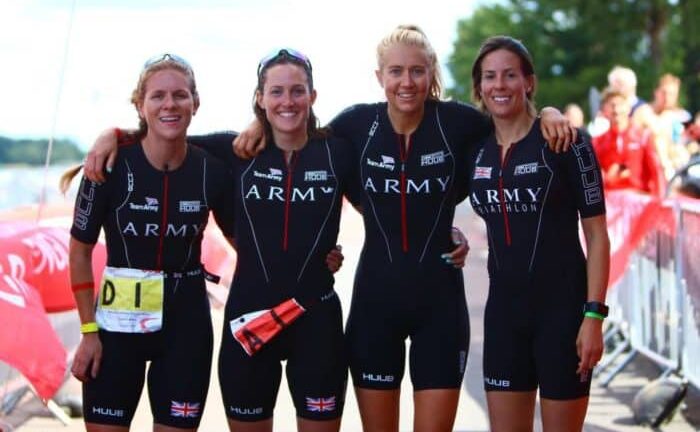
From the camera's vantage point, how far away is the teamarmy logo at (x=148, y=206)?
169 inches

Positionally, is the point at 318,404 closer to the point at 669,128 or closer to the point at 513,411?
the point at 513,411

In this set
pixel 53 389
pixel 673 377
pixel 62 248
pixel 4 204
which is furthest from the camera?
pixel 4 204

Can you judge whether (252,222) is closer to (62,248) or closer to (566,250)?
(566,250)

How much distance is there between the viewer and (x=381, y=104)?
15.6 feet

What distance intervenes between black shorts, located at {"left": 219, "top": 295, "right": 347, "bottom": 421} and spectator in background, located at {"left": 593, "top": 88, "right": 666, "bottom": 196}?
5541mm

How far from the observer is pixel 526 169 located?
4.30m

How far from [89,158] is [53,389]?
1164 mm

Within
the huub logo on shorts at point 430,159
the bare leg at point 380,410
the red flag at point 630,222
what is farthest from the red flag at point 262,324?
the red flag at point 630,222

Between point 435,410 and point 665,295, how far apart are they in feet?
11.7

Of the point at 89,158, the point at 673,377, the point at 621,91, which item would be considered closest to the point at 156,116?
the point at 89,158

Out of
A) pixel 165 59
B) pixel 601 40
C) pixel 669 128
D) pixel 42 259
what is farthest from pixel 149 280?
pixel 601 40

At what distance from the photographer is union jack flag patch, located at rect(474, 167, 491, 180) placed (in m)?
4.37

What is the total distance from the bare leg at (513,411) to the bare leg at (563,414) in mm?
84

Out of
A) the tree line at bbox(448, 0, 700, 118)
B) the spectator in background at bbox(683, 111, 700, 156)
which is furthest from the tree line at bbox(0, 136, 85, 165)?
the tree line at bbox(448, 0, 700, 118)
